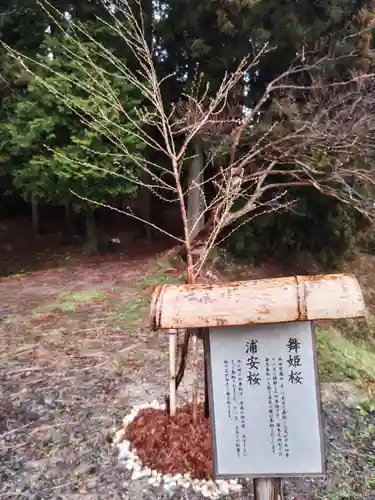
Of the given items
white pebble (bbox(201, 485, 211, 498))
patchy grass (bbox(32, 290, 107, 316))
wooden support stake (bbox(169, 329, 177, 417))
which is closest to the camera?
white pebble (bbox(201, 485, 211, 498))

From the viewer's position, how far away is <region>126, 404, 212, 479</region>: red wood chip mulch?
249 centimetres

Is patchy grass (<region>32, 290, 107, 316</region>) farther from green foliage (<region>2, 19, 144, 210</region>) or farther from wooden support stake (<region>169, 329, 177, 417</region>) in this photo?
wooden support stake (<region>169, 329, 177, 417</region>)

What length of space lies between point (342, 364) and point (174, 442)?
231 cm

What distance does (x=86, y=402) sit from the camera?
3.39 metres

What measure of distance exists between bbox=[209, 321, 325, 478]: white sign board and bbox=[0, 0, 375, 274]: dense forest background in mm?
4370

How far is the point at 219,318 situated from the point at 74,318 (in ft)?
13.0

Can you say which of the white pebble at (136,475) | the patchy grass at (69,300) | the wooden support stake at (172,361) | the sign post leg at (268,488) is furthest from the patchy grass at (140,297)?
the sign post leg at (268,488)

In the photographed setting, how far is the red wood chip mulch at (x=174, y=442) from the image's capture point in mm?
2490

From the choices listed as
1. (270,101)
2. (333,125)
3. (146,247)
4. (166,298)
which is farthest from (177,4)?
(166,298)

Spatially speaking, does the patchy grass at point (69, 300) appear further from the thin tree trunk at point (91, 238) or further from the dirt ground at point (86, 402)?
the thin tree trunk at point (91, 238)

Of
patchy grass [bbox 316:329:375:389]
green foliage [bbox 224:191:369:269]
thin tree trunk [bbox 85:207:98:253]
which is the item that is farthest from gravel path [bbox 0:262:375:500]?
thin tree trunk [bbox 85:207:98:253]

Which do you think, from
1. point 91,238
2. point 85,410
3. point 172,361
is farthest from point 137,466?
point 91,238

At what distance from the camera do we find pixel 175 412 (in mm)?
2766

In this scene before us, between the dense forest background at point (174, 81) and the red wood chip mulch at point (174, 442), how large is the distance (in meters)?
3.51
